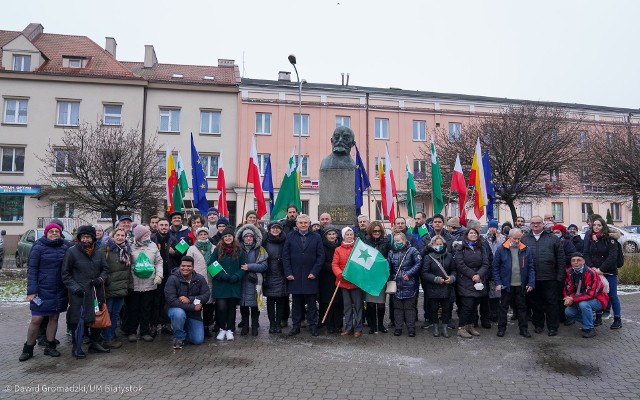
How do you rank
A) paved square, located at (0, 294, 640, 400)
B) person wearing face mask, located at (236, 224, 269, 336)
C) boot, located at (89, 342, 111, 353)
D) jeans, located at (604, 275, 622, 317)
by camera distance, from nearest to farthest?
paved square, located at (0, 294, 640, 400) < boot, located at (89, 342, 111, 353) < person wearing face mask, located at (236, 224, 269, 336) < jeans, located at (604, 275, 622, 317)

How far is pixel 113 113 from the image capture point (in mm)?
30266

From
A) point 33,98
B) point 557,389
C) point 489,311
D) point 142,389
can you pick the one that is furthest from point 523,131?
point 33,98

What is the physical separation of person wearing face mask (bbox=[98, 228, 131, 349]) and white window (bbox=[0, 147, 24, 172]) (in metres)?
27.2

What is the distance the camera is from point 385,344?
686 centimetres

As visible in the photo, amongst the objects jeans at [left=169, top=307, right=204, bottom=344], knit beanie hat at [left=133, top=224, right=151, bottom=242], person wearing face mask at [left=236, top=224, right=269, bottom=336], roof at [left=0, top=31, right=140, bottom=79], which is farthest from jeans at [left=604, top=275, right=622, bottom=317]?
roof at [left=0, top=31, right=140, bottom=79]

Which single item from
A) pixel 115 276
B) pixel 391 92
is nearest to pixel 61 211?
pixel 391 92

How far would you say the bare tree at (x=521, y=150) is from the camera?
2175 cm

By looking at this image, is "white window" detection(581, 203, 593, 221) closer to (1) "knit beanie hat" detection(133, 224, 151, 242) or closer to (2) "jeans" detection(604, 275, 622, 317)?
(2) "jeans" detection(604, 275, 622, 317)

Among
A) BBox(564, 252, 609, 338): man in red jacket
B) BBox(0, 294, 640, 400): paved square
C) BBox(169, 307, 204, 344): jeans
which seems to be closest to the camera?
BBox(0, 294, 640, 400): paved square

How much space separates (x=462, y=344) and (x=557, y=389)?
1869 millimetres

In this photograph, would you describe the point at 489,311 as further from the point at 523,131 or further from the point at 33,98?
the point at 33,98

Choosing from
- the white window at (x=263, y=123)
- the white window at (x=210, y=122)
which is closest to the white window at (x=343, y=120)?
the white window at (x=263, y=123)

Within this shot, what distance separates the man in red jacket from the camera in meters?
7.40

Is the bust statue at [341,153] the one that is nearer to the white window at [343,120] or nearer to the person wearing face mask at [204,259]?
the person wearing face mask at [204,259]
